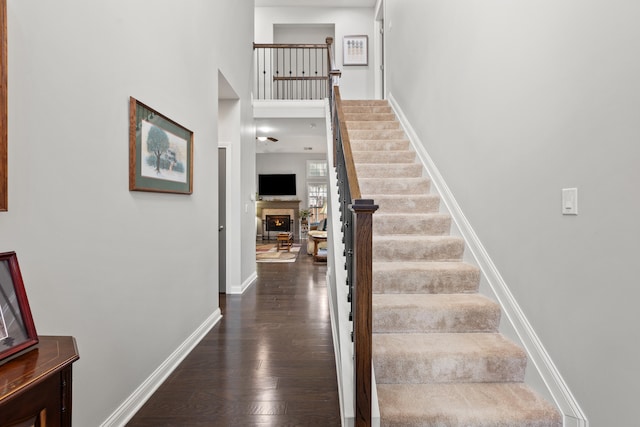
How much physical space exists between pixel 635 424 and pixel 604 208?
0.84m

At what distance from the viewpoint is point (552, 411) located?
166 cm

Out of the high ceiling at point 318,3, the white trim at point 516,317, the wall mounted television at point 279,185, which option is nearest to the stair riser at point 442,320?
the white trim at point 516,317

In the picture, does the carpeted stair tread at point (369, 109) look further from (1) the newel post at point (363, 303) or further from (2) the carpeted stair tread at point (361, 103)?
(1) the newel post at point (363, 303)

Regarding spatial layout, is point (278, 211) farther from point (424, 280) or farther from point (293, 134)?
point (424, 280)

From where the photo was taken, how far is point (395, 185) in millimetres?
3369

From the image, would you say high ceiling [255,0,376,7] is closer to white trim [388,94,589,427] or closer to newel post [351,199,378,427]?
white trim [388,94,589,427]

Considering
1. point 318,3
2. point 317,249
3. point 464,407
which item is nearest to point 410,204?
point 464,407

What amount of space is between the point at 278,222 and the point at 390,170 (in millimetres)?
7672

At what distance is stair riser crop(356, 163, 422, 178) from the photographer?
11.7 ft

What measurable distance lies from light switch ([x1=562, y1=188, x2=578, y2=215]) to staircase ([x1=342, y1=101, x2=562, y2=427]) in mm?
804

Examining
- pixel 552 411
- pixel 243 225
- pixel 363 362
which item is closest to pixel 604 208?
pixel 552 411

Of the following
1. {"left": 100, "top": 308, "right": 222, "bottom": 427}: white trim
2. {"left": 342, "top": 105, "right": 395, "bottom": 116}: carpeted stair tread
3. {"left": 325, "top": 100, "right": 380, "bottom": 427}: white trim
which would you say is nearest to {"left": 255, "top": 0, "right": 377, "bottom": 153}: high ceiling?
{"left": 342, "top": 105, "right": 395, "bottom": 116}: carpeted stair tread

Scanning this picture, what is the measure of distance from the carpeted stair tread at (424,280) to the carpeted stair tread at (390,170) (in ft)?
4.41

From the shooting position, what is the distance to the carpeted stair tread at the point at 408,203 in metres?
3.14
